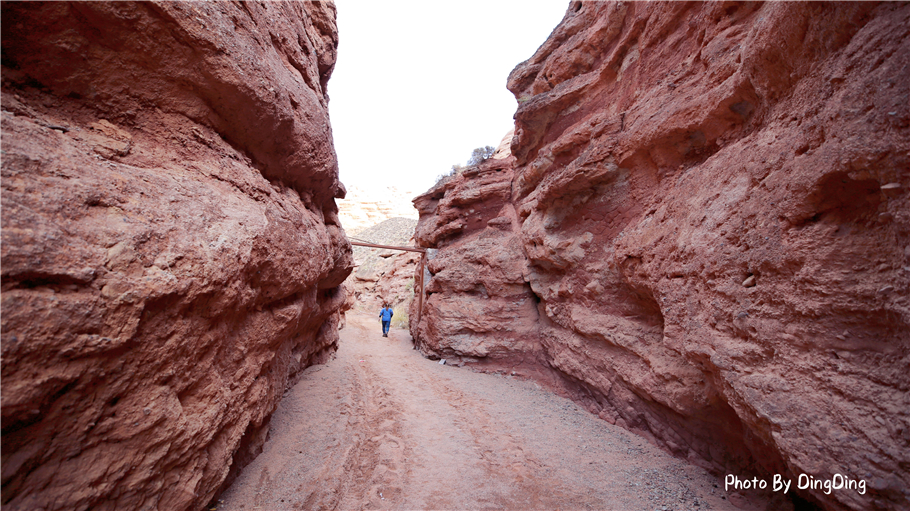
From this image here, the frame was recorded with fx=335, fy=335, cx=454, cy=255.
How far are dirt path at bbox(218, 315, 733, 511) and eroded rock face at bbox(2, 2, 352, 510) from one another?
0.77 metres

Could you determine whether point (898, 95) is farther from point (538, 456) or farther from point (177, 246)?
point (177, 246)

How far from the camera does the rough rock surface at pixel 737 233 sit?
2225 mm

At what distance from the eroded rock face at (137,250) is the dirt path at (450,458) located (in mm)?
767

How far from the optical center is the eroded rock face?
175cm

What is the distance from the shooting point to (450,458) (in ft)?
13.9

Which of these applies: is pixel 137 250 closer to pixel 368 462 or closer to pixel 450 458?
pixel 368 462

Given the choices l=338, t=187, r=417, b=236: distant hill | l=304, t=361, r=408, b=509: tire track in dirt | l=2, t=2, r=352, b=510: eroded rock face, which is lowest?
l=304, t=361, r=408, b=509: tire track in dirt

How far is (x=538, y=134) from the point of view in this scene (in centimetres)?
834

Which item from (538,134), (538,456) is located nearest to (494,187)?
(538,134)

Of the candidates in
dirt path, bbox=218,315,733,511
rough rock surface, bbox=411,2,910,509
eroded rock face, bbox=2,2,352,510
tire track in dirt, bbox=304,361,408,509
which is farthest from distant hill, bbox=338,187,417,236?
eroded rock face, bbox=2,2,352,510

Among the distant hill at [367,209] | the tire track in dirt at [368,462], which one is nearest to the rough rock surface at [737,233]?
the tire track in dirt at [368,462]

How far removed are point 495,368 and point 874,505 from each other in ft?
21.4

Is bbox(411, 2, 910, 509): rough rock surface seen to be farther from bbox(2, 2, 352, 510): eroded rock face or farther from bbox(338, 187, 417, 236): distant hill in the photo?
bbox(338, 187, 417, 236): distant hill

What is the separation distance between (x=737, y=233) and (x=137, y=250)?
4.96 metres
